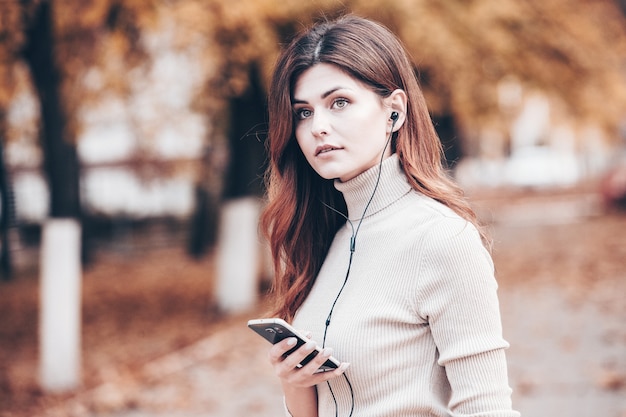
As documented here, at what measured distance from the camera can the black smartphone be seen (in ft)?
6.15

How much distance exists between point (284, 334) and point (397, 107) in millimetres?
705

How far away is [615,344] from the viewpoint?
24.4 ft

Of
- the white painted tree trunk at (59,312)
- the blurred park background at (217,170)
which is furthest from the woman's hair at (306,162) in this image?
the white painted tree trunk at (59,312)

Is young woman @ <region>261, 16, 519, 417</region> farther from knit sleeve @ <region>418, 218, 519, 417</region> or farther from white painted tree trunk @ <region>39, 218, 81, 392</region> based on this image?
white painted tree trunk @ <region>39, 218, 81, 392</region>

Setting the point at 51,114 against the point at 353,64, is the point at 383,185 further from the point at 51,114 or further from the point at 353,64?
the point at 51,114

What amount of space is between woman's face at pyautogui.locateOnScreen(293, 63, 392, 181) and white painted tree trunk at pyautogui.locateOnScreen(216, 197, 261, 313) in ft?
30.2

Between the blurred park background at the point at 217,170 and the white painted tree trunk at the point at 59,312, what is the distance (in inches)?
0.6

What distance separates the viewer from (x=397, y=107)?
211 cm

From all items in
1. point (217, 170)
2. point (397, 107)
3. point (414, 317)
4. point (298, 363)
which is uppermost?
point (397, 107)


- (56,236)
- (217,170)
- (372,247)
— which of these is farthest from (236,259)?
(372,247)

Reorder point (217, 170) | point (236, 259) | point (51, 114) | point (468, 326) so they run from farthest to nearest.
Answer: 1. point (217, 170)
2. point (236, 259)
3. point (51, 114)
4. point (468, 326)

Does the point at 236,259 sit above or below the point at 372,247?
below

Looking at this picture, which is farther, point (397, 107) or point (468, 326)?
point (397, 107)

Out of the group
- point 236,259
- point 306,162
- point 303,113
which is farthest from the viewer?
point 236,259
